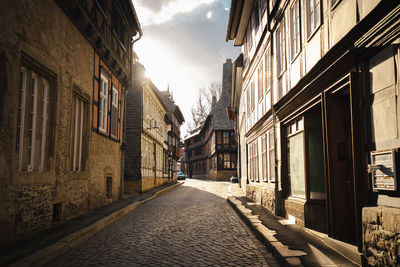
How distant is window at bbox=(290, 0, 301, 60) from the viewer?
27.0 ft

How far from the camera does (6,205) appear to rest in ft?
19.2

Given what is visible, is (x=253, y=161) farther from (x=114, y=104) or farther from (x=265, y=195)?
(x=114, y=104)

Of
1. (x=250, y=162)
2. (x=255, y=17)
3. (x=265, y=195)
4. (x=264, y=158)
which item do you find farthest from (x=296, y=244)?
(x=250, y=162)

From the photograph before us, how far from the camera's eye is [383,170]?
14.2 feet

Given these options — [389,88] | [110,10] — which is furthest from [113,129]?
[389,88]

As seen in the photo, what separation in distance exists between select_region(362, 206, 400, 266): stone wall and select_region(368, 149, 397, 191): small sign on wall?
10.9 inches

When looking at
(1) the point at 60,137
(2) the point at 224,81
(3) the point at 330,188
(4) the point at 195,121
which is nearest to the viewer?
(3) the point at 330,188

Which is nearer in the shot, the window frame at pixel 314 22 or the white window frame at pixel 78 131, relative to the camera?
the window frame at pixel 314 22

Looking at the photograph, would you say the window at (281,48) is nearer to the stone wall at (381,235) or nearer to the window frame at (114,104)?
the stone wall at (381,235)

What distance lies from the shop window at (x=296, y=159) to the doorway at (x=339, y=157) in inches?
75.5

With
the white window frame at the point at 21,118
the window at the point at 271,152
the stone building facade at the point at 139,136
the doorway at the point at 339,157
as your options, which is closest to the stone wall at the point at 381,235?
the doorway at the point at 339,157

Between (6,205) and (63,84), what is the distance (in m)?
3.65

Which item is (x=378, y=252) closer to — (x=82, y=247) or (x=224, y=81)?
(x=82, y=247)

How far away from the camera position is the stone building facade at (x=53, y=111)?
236 inches
